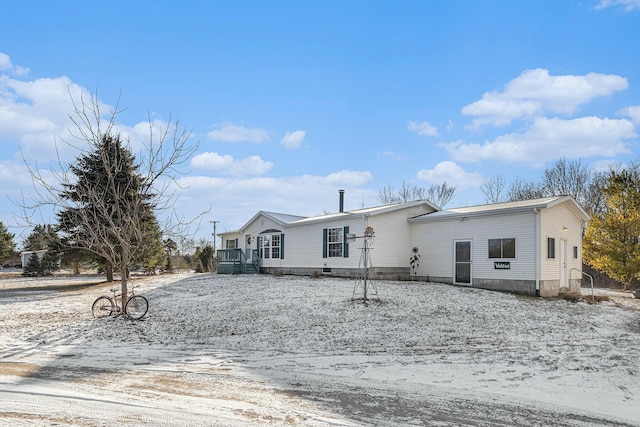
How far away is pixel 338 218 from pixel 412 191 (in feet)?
80.3

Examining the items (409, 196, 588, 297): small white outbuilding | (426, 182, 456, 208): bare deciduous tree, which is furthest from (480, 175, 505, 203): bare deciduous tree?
(409, 196, 588, 297): small white outbuilding

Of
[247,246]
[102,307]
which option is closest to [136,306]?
[102,307]

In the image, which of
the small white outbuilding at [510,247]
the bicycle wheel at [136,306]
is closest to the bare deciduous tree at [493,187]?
the small white outbuilding at [510,247]

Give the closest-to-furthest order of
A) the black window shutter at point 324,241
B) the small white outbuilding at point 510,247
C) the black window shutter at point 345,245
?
1. the small white outbuilding at point 510,247
2. the black window shutter at point 345,245
3. the black window shutter at point 324,241

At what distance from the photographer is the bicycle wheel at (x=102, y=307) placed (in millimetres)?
11547

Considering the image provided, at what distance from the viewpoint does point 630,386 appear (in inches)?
259

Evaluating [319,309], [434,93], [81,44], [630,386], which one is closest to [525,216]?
[434,93]

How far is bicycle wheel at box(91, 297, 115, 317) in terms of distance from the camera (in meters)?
11.5

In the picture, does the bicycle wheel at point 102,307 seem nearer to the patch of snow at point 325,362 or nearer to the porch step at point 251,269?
the patch of snow at point 325,362

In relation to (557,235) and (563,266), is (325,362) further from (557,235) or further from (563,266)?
(563,266)

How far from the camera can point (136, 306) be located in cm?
1188

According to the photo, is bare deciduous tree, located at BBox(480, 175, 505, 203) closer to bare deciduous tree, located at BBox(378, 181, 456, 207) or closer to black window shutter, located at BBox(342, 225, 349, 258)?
bare deciduous tree, located at BBox(378, 181, 456, 207)

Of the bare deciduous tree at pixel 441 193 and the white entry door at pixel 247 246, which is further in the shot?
the bare deciduous tree at pixel 441 193

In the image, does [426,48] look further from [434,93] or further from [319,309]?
[319,309]
